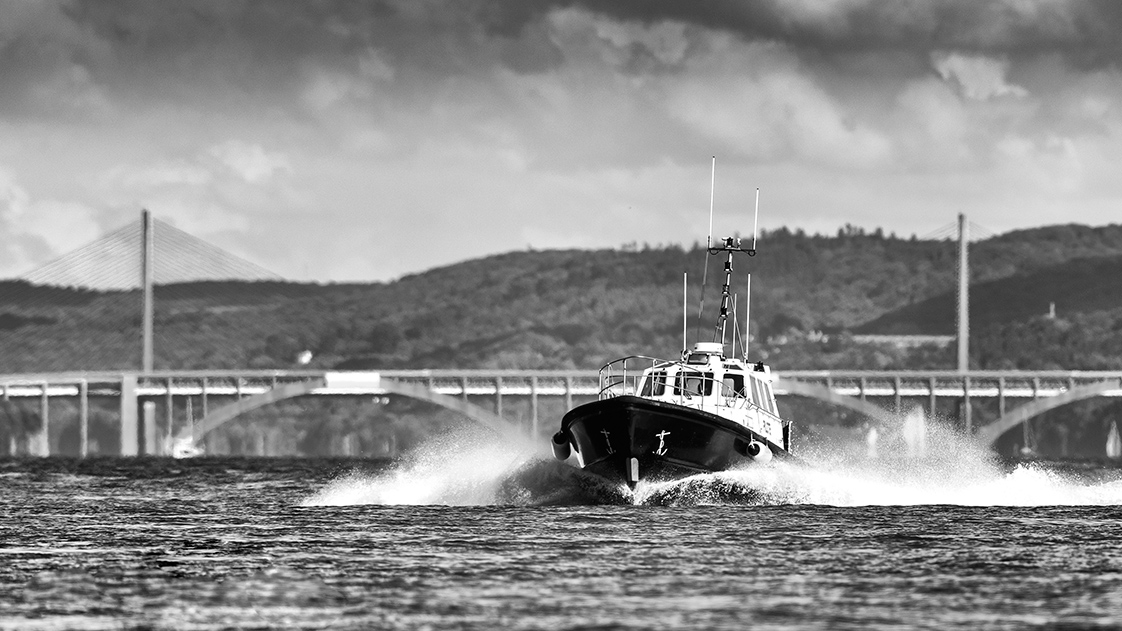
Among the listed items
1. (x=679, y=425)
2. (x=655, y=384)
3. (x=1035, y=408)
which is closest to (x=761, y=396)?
(x=655, y=384)

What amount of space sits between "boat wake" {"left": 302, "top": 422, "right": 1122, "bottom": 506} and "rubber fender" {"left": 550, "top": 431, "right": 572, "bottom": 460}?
2.16 feet

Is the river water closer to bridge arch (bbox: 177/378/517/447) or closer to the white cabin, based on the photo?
the white cabin

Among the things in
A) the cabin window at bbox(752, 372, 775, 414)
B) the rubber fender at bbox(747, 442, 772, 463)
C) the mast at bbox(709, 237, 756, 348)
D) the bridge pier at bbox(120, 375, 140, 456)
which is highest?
the mast at bbox(709, 237, 756, 348)

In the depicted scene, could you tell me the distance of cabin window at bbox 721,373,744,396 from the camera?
53.0m

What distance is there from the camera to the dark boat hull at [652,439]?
4978cm

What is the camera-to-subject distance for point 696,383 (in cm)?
5334

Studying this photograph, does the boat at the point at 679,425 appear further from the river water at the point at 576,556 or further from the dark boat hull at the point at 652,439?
the river water at the point at 576,556

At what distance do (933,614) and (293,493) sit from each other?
44.2 m

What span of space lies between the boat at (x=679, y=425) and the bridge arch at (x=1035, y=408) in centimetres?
9543

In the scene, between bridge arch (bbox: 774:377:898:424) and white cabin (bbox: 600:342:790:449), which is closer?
white cabin (bbox: 600:342:790:449)

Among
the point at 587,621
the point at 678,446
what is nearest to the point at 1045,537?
the point at 678,446

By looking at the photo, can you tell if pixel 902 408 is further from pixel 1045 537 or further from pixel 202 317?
pixel 1045 537

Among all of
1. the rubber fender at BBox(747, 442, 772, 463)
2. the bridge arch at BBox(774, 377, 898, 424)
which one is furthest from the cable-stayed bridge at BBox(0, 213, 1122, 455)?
the rubber fender at BBox(747, 442, 772, 463)

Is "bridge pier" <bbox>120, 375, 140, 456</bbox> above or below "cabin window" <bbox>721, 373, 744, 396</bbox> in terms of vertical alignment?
below
